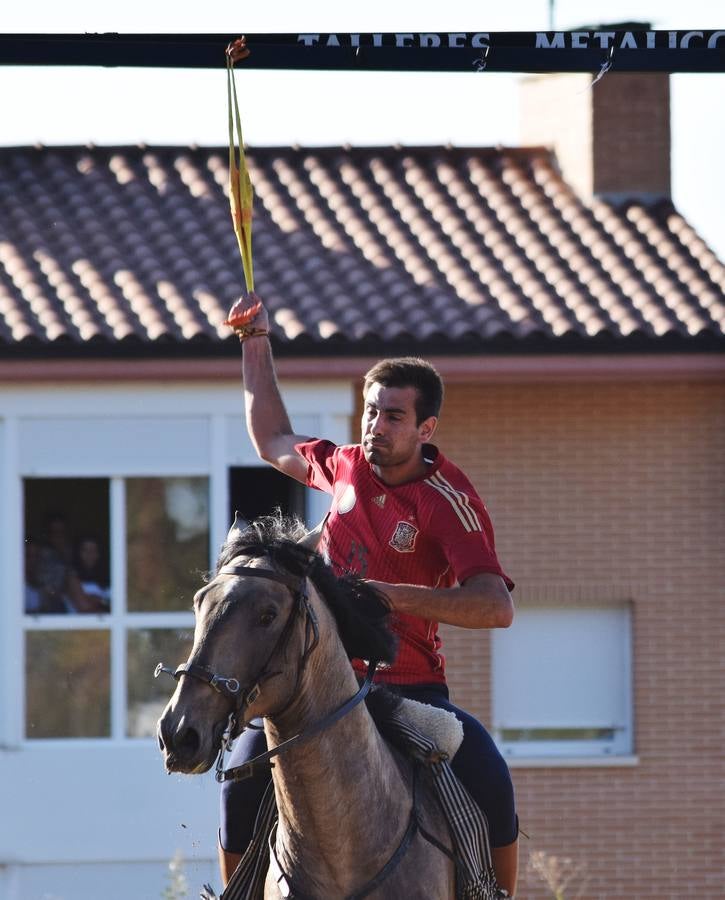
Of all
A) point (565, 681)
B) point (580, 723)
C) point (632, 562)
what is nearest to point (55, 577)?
point (565, 681)

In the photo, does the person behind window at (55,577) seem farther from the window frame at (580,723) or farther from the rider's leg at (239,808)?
the rider's leg at (239,808)

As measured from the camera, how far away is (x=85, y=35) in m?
5.32

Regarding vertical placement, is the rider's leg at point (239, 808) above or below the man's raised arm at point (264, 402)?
below

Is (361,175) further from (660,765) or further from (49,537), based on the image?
(660,765)

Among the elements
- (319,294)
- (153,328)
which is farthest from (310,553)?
(319,294)

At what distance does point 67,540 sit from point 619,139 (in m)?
6.80

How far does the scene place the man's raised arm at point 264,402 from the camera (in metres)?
6.32

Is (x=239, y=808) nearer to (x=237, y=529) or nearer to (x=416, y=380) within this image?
(x=237, y=529)

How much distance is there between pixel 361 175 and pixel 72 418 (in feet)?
15.2

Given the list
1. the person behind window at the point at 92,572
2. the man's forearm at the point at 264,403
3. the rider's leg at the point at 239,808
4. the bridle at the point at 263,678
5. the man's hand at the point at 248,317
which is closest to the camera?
the bridle at the point at 263,678

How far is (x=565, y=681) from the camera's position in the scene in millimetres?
14602

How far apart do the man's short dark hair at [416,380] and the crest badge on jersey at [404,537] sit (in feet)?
1.13

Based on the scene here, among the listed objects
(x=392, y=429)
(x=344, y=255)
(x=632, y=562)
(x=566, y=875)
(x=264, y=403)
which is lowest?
Result: (x=566, y=875)

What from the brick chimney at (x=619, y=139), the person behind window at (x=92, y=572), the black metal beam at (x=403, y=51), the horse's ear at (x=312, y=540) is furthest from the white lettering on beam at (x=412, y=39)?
the brick chimney at (x=619, y=139)
